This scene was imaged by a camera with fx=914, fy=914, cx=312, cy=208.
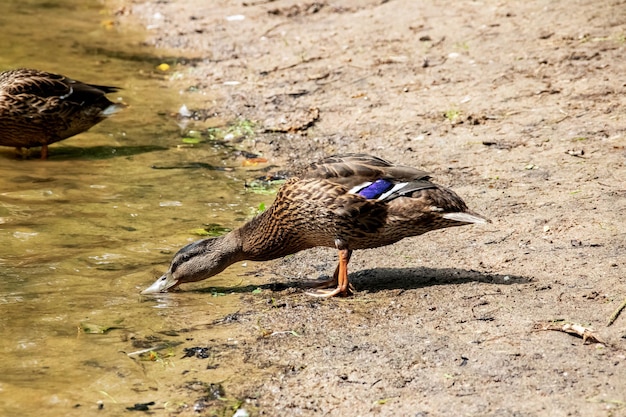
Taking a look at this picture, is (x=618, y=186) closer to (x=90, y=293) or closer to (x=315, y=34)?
(x=90, y=293)

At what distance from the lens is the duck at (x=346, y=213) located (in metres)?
5.59

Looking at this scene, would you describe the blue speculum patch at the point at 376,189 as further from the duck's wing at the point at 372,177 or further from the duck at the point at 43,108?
the duck at the point at 43,108

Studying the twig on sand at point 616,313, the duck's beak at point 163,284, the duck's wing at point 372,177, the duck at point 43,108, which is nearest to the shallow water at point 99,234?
the duck's beak at point 163,284

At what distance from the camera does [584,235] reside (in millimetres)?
5969

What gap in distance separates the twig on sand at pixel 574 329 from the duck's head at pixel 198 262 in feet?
7.16

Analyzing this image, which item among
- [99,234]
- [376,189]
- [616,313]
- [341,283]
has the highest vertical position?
[376,189]

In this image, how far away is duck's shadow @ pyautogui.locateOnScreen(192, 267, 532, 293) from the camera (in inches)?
223

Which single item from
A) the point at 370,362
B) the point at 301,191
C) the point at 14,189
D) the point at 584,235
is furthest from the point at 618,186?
the point at 14,189

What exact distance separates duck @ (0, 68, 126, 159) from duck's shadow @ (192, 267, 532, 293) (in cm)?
387

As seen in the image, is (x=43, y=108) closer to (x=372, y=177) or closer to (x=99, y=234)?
(x=99, y=234)

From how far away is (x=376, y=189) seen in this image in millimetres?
5605

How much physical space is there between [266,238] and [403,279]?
93 cm

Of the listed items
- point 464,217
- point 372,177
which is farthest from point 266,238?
point 464,217

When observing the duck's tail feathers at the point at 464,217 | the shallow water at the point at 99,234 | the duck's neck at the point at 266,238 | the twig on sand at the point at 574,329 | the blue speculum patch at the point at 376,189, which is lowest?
the shallow water at the point at 99,234
